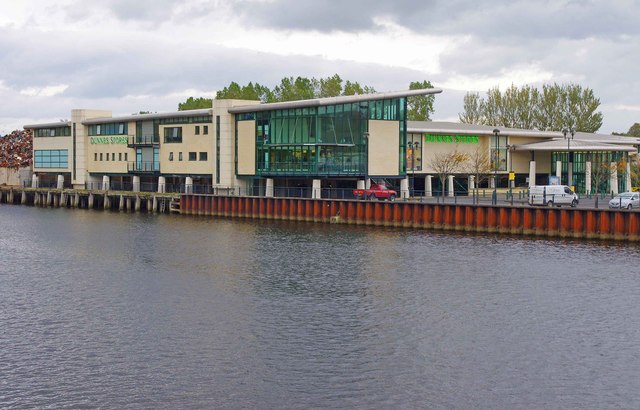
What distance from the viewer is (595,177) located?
112m

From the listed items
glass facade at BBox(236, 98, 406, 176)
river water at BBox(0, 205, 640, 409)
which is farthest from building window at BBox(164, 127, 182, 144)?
river water at BBox(0, 205, 640, 409)

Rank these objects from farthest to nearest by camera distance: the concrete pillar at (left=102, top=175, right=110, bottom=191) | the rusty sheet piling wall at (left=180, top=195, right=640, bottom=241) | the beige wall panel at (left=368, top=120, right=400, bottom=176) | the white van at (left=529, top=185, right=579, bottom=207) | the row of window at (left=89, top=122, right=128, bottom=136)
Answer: the concrete pillar at (left=102, top=175, right=110, bottom=191), the row of window at (left=89, top=122, right=128, bottom=136), the beige wall panel at (left=368, top=120, right=400, bottom=176), the white van at (left=529, top=185, right=579, bottom=207), the rusty sheet piling wall at (left=180, top=195, right=640, bottom=241)

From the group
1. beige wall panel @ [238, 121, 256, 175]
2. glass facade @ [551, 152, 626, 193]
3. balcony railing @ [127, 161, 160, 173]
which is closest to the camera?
beige wall panel @ [238, 121, 256, 175]

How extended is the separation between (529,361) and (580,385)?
10.3ft

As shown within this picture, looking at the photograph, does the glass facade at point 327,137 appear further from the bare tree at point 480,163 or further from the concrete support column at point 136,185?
the concrete support column at point 136,185

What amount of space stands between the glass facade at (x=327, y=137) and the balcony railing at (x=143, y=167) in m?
22.5

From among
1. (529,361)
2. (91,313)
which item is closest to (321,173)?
(91,313)

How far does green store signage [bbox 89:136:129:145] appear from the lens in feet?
389

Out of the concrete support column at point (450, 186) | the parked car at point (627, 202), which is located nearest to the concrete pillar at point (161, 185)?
the concrete support column at point (450, 186)

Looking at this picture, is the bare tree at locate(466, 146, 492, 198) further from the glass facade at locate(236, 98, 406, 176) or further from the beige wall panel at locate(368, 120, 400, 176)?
the glass facade at locate(236, 98, 406, 176)

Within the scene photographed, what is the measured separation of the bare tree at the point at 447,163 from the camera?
349 feet

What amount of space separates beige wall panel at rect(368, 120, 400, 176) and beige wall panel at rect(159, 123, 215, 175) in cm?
2107

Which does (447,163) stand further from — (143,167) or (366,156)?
(143,167)

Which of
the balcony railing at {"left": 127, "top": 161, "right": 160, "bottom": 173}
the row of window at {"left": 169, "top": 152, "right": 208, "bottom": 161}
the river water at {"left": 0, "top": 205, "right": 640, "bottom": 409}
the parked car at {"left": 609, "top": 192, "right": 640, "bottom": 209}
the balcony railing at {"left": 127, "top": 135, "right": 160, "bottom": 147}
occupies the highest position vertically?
the balcony railing at {"left": 127, "top": 135, "right": 160, "bottom": 147}
